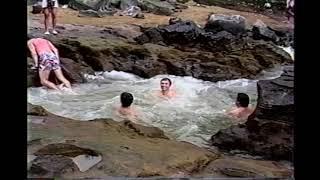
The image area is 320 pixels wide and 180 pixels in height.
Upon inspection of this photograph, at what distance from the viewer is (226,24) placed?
397 centimetres

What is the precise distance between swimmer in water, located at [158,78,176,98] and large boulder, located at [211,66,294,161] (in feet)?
1.27

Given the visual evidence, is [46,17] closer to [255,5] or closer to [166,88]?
[166,88]

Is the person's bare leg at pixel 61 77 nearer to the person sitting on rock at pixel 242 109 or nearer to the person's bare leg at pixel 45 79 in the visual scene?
the person's bare leg at pixel 45 79

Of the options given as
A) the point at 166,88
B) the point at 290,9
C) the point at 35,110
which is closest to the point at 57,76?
the point at 35,110

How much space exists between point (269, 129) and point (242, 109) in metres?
0.22

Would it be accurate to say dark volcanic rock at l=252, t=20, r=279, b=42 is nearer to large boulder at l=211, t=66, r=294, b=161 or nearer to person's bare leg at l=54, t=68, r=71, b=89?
large boulder at l=211, t=66, r=294, b=161

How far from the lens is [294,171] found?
3.67m

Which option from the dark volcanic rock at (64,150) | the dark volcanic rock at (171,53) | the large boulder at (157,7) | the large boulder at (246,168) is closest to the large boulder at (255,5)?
the dark volcanic rock at (171,53)

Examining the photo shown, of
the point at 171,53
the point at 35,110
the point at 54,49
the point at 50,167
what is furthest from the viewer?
the point at 171,53

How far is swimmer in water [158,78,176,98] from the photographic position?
388 centimetres

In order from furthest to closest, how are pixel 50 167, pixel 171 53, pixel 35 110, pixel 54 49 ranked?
pixel 171 53
pixel 54 49
pixel 35 110
pixel 50 167

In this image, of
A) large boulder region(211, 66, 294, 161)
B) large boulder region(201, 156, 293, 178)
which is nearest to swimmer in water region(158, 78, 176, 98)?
large boulder region(211, 66, 294, 161)

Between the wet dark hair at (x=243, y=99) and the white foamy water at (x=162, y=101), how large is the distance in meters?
0.03
